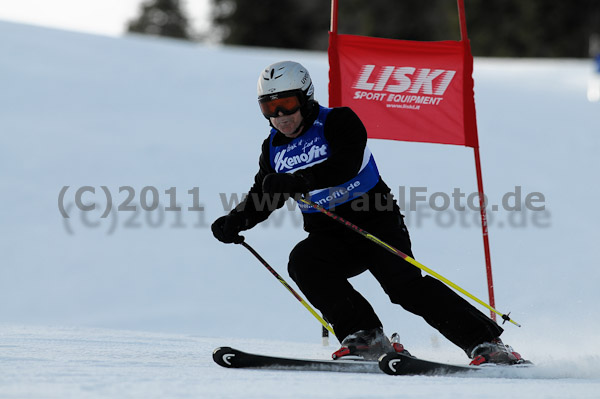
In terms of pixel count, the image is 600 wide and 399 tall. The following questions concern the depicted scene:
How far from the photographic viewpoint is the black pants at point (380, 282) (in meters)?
3.72

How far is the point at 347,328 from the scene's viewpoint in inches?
152

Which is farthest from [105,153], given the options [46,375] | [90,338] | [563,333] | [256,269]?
[46,375]

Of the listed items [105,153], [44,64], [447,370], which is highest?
[44,64]

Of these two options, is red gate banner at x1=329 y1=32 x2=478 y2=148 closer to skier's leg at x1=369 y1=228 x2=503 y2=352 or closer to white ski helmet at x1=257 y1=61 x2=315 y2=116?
white ski helmet at x1=257 y1=61 x2=315 y2=116

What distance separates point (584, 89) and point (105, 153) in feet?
33.1

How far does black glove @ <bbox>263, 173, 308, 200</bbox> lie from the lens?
3535 millimetres

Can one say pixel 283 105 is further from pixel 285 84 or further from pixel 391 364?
pixel 391 364

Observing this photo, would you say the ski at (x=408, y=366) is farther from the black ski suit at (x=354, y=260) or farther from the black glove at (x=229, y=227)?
the black glove at (x=229, y=227)

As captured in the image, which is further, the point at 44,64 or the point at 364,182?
the point at 44,64

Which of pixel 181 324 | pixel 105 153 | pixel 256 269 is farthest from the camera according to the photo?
pixel 105 153

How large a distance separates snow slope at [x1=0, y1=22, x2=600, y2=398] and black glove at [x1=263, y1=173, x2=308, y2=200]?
0.81 metres

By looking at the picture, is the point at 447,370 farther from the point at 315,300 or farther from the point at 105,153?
the point at 105,153

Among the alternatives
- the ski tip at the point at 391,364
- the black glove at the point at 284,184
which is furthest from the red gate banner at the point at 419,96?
the ski tip at the point at 391,364

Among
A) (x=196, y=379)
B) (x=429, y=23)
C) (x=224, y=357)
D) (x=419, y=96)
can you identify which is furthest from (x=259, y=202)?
(x=429, y=23)
